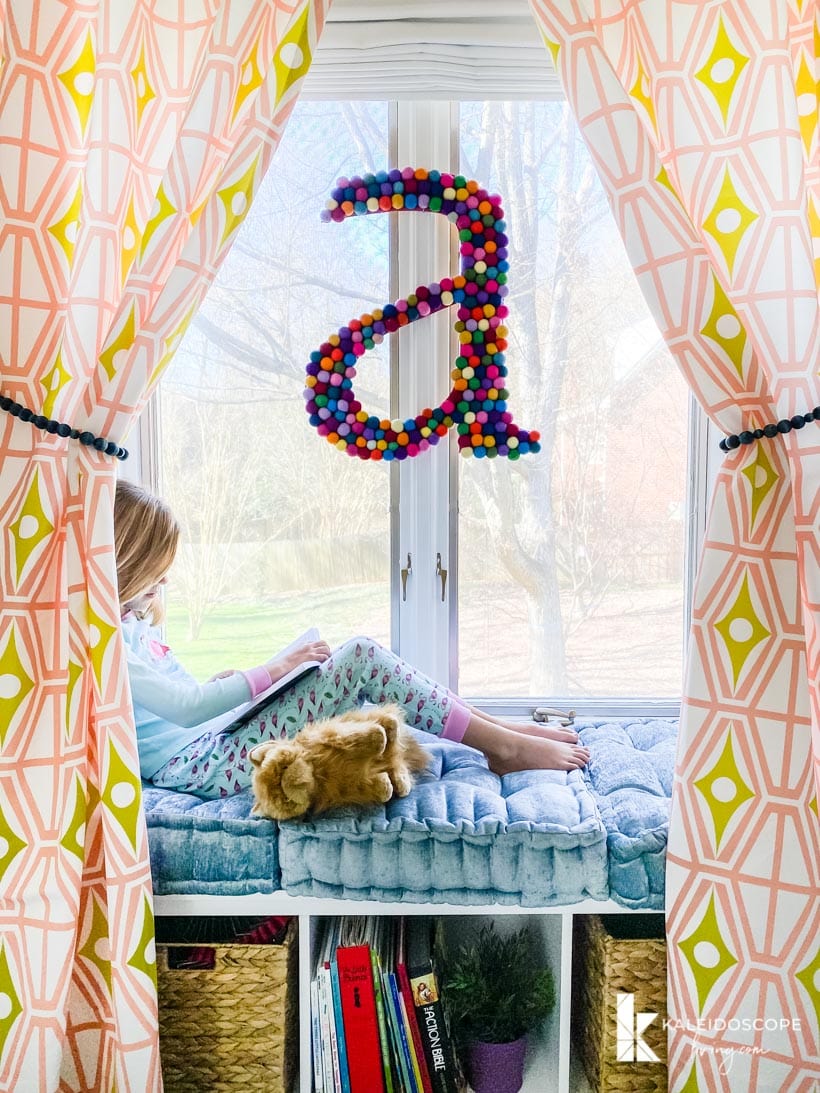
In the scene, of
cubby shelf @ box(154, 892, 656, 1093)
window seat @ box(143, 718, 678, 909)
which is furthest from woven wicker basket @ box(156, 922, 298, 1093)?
window seat @ box(143, 718, 678, 909)

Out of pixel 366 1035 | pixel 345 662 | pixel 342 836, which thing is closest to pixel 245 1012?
pixel 366 1035

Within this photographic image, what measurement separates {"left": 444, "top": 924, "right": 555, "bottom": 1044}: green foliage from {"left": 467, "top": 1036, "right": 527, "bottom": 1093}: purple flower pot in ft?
0.04

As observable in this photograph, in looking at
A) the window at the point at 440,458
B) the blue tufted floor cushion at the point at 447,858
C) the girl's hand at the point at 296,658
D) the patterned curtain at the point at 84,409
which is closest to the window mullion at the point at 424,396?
the window at the point at 440,458

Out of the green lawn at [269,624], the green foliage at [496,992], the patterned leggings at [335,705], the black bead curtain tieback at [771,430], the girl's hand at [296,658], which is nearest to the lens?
the black bead curtain tieback at [771,430]

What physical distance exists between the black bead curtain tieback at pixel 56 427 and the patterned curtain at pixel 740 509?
0.87m

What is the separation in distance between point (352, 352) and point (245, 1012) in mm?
1246

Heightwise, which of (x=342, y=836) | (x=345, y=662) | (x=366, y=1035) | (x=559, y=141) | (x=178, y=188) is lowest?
(x=366, y=1035)

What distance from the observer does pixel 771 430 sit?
1.32m

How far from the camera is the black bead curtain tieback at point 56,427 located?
134 cm

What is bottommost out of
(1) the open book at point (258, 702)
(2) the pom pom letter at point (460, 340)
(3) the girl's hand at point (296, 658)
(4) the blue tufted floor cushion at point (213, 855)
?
(4) the blue tufted floor cushion at point (213, 855)

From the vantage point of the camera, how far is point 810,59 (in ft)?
4.35

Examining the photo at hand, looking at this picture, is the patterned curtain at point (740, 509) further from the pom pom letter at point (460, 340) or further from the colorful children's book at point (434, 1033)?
the pom pom letter at point (460, 340)

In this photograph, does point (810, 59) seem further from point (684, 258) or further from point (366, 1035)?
point (366, 1035)

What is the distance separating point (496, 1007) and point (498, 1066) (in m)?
0.09
